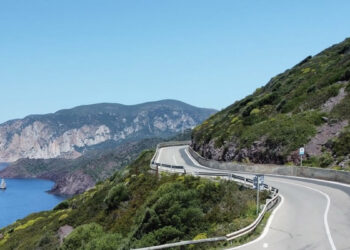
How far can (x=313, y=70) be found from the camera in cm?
6594

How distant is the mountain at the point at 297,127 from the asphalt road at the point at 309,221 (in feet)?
36.1

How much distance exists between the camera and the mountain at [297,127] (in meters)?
38.7

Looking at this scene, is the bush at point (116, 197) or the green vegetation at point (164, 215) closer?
the green vegetation at point (164, 215)

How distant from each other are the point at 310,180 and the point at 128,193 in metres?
15.1

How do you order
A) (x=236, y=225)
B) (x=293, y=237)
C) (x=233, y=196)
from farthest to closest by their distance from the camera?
(x=233, y=196), (x=236, y=225), (x=293, y=237)

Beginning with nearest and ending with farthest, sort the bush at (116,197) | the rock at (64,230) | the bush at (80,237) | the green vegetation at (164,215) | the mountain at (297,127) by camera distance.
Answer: the green vegetation at (164,215)
the bush at (80,237)
the bush at (116,197)
the rock at (64,230)
the mountain at (297,127)

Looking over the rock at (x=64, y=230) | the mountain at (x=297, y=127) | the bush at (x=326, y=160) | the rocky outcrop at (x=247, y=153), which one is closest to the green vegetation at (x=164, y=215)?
the rock at (x=64, y=230)

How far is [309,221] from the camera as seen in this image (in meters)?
16.4

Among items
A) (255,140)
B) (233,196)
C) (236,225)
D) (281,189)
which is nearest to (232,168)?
(255,140)

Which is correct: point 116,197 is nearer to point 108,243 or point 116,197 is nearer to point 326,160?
point 108,243

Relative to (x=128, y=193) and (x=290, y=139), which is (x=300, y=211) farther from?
(x=290, y=139)

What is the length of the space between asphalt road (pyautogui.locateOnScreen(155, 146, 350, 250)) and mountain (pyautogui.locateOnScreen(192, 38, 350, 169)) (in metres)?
11.0

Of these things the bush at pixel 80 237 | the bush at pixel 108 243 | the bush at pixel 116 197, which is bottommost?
the bush at pixel 80 237

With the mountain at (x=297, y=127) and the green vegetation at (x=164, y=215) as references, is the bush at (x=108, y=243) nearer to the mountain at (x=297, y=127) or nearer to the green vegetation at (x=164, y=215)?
the green vegetation at (x=164, y=215)
